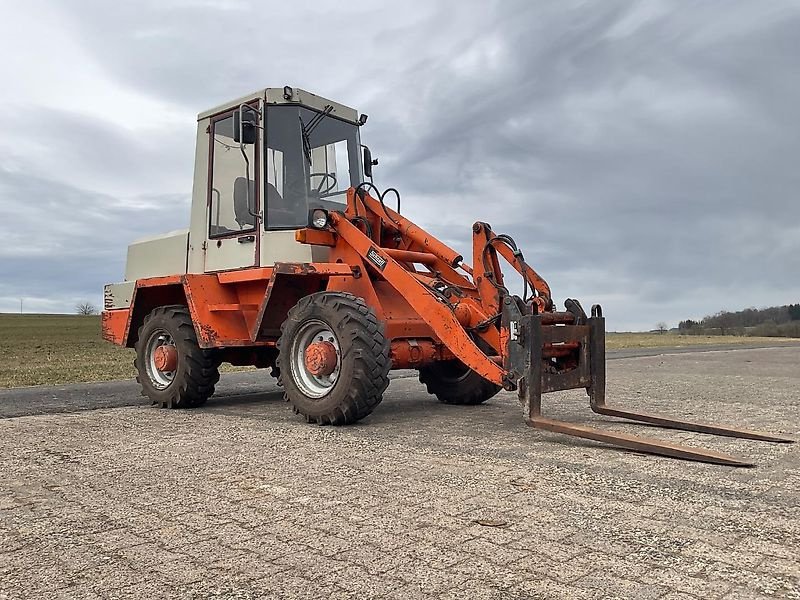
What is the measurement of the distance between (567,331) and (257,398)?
16.7ft

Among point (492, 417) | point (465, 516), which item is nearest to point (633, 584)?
point (465, 516)

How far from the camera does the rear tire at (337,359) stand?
613 cm

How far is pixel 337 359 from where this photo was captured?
21.2ft

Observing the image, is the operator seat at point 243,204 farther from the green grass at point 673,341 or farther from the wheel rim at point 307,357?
the green grass at point 673,341

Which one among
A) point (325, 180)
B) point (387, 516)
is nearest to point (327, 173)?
point (325, 180)

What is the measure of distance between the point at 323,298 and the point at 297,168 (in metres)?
1.91

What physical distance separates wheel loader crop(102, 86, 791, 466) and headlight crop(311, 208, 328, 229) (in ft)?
0.05

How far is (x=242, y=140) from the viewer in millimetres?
7414

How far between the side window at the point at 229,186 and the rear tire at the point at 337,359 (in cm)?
169

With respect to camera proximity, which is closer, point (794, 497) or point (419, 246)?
point (794, 497)

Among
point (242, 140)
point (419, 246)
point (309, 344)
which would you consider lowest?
point (309, 344)

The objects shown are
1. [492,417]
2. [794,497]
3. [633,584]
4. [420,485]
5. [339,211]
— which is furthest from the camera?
[339,211]

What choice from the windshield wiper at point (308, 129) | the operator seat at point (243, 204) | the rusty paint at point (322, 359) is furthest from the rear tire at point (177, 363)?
the windshield wiper at point (308, 129)

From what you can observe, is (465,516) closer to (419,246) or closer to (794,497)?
(794,497)
